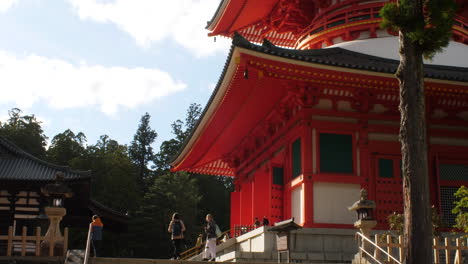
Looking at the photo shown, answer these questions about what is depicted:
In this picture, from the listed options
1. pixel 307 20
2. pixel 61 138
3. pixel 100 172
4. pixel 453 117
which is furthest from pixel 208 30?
pixel 61 138

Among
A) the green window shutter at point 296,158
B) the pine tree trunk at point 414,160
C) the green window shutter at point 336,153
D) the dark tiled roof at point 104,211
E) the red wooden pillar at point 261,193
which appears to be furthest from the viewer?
the dark tiled roof at point 104,211

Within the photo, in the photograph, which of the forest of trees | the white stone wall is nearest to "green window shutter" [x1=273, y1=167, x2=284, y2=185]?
the white stone wall

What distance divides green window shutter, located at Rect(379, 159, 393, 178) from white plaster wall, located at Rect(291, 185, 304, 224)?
235 centimetres

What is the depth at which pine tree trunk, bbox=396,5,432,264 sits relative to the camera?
10.2 m

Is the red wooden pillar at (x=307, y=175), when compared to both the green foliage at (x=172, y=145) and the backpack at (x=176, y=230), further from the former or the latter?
the green foliage at (x=172, y=145)

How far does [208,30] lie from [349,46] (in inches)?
324

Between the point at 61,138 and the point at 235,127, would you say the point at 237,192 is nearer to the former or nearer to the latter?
the point at 235,127

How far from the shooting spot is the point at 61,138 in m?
72.3

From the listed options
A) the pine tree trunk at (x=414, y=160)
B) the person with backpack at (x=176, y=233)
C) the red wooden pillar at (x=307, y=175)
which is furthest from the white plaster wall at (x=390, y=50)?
the pine tree trunk at (x=414, y=160)

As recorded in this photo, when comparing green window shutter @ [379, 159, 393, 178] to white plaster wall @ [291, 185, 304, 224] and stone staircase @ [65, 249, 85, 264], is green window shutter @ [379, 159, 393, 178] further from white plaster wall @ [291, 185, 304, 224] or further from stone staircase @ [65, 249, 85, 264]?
stone staircase @ [65, 249, 85, 264]

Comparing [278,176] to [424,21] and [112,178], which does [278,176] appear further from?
[112,178]

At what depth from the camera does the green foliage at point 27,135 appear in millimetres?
70625

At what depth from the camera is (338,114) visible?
18.3 m

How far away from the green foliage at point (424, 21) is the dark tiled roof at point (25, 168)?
16246 millimetres
